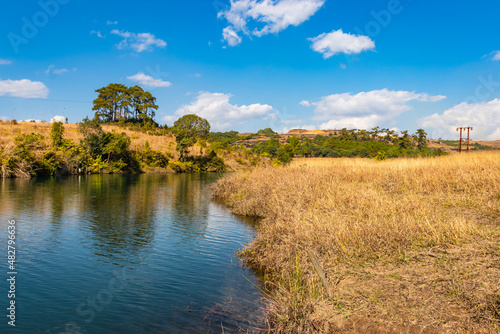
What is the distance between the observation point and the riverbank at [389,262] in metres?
6.14

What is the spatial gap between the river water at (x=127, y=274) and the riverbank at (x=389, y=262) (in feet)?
4.59

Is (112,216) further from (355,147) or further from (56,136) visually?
(355,147)

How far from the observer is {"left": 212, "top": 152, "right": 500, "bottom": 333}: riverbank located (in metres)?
6.14

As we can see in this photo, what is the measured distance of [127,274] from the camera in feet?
36.3

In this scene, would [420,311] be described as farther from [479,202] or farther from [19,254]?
[19,254]

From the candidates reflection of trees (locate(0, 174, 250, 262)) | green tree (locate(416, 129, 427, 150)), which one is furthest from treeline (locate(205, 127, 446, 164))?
reflection of trees (locate(0, 174, 250, 262))

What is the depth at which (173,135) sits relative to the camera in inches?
3637

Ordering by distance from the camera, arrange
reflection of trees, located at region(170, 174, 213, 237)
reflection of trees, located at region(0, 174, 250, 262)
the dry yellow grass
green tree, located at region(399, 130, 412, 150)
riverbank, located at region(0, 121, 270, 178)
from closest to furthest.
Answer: reflection of trees, located at region(0, 174, 250, 262) → reflection of trees, located at region(170, 174, 213, 237) → riverbank, located at region(0, 121, 270, 178) → the dry yellow grass → green tree, located at region(399, 130, 412, 150)

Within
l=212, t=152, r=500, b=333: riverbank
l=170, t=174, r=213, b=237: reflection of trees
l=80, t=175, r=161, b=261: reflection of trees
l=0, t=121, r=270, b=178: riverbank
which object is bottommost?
l=170, t=174, r=213, b=237: reflection of trees

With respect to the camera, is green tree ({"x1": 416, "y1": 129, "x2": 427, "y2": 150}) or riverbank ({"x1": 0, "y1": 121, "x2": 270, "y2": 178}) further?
green tree ({"x1": 416, "y1": 129, "x2": 427, "y2": 150})

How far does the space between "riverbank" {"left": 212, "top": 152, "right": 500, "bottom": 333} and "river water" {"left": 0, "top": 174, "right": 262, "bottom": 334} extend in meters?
1.40

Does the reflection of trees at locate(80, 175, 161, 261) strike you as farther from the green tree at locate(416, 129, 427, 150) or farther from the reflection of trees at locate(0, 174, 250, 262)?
the green tree at locate(416, 129, 427, 150)

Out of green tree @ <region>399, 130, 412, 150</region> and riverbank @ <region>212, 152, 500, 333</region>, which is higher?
green tree @ <region>399, 130, 412, 150</region>

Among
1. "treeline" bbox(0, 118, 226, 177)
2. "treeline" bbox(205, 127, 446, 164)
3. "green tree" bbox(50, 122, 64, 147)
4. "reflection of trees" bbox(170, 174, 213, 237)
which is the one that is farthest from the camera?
"treeline" bbox(205, 127, 446, 164)
